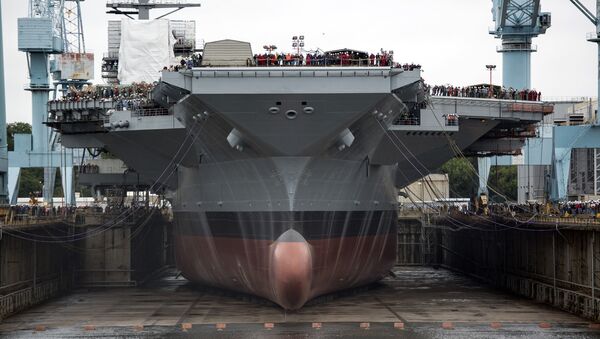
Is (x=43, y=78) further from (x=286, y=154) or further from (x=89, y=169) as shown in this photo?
(x=286, y=154)

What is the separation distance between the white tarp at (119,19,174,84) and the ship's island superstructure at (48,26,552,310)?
943 centimetres

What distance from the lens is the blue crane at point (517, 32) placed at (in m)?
54.1

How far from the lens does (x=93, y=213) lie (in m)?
38.8

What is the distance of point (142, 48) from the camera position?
44.7 meters

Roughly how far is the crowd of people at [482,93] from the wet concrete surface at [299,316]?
708cm

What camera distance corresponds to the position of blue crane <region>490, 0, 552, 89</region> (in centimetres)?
5412

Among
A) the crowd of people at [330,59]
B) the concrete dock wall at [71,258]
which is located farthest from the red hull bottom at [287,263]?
the crowd of people at [330,59]

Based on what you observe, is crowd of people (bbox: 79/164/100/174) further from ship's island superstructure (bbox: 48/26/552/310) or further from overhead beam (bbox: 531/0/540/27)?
overhead beam (bbox: 531/0/540/27)

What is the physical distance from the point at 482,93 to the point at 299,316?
42.6 ft

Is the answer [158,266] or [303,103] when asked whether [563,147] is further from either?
[303,103]

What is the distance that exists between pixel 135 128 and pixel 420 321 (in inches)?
431

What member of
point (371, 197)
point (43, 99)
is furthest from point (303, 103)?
point (43, 99)

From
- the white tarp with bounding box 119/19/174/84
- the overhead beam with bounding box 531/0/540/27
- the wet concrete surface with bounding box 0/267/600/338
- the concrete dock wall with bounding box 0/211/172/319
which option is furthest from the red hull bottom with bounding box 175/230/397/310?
the overhead beam with bounding box 531/0/540/27

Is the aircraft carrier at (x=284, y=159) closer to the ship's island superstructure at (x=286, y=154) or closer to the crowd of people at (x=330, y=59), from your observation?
the ship's island superstructure at (x=286, y=154)
